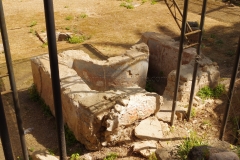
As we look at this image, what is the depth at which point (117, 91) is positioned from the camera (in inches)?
241

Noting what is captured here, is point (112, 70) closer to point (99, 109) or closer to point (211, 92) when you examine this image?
point (99, 109)

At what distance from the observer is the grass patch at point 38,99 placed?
718 cm

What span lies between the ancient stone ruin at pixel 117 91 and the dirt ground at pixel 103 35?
398mm

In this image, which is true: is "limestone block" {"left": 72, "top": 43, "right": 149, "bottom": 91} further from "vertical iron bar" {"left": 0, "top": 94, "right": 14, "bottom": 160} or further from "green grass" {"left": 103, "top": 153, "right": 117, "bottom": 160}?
"vertical iron bar" {"left": 0, "top": 94, "right": 14, "bottom": 160}

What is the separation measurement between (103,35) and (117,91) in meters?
6.36

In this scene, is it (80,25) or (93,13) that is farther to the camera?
(93,13)

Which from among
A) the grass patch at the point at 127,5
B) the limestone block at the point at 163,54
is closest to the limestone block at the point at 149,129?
the limestone block at the point at 163,54

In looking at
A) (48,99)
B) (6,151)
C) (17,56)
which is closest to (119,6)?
(17,56)

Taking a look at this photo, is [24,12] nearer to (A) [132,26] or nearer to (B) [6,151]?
(A) [132,26]

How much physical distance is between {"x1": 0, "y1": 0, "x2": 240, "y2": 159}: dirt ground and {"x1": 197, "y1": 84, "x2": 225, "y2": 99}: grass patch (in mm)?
193

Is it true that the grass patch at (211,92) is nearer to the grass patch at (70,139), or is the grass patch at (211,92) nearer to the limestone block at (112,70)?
Result: the limestone block at (112,70)

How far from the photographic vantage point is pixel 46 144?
6246 millimetres

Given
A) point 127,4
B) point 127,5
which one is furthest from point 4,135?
point 127,4

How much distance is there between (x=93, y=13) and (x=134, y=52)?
731cm
